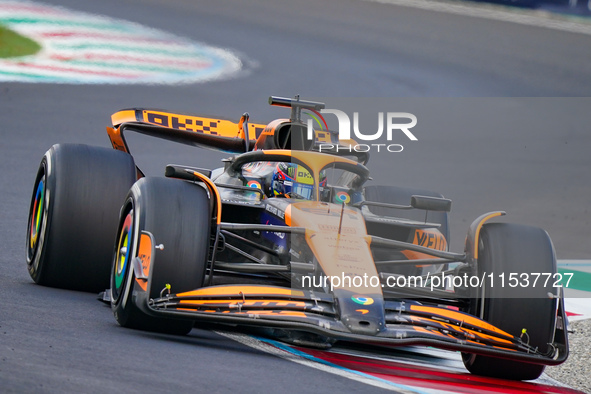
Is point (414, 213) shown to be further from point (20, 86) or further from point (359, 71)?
point (359, 71)

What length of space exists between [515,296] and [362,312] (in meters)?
1.13

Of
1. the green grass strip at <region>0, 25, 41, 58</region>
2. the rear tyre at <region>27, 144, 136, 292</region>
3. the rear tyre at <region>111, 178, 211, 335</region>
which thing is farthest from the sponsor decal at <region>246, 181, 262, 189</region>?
the green grass strip at <region>0, 25, 41, 58</region>

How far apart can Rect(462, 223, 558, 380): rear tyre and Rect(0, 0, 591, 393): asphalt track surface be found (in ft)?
4.68

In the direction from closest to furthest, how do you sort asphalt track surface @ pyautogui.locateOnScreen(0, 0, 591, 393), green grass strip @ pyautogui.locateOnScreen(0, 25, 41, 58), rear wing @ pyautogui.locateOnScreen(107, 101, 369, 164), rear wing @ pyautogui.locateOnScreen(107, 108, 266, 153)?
asphalt track surface @ pyautogui.locateOnScreen(0, 0, 591, 393) → rear wing @ pyautogui.locateOnScreen(107, 101, 369, 164) → rear wing @ pyautogui.locateOnScreen(107, 108, 266, 153) → green grass strip @ pyautogui.locateOnScreen(0, 25, 41, 58)

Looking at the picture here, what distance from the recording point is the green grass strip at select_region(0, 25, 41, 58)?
17.2m

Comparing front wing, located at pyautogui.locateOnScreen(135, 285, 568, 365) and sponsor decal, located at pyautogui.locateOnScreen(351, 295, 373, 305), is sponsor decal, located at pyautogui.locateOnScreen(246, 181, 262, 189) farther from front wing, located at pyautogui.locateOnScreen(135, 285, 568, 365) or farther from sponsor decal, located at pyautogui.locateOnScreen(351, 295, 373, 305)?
sponsor decal, located at pyautogui.locateOnScreen(351, 295, 373, 305)

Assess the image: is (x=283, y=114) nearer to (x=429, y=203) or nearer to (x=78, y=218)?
(x=78, y=218)

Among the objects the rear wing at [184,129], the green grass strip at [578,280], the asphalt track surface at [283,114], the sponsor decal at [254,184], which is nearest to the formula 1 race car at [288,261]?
the sponsor decal at [254,184]

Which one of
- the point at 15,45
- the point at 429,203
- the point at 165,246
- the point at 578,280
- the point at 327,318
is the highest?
the point at 15,45

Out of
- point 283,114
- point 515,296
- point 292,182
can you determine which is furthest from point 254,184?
point 283,114

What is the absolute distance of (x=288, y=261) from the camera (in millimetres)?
6629

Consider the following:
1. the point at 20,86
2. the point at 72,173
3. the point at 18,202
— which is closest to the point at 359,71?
the point at 20,86

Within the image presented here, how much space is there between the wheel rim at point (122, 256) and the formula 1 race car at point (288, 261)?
0.5 inches

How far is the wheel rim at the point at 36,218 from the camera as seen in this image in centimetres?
755
